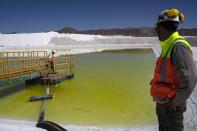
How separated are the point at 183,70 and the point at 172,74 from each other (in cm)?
16

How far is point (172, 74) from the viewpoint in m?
2.60

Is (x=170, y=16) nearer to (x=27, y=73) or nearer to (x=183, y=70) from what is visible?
(x=183, y=70)

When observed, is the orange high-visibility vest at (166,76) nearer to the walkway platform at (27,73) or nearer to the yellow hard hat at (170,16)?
the yellow hard hat at (170,16)

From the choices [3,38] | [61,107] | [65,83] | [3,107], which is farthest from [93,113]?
[3,38]

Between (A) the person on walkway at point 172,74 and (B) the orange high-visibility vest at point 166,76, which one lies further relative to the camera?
(B) the orange high-visibility vest at point 166,76

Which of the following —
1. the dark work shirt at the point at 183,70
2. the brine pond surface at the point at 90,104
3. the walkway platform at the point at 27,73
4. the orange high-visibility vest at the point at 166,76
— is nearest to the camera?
the dark work shirt at the point at 183,70

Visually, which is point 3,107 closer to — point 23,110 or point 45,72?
point 23,110

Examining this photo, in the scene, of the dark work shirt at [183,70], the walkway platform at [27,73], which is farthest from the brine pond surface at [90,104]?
the dark work shirt at [183,70]

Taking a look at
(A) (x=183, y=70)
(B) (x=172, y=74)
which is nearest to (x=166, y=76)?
(B) (x=172, y=74)

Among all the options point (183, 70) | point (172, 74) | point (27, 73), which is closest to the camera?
point (183, 70)

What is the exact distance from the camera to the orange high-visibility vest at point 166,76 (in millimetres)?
2588

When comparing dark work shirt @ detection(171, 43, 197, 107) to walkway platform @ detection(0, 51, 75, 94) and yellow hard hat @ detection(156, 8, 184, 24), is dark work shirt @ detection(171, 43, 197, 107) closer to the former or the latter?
yellow hard hat @ detection(156, 8, 184, 24)

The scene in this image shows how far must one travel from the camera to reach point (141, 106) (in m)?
9.16

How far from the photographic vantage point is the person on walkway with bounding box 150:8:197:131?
2475 mm
